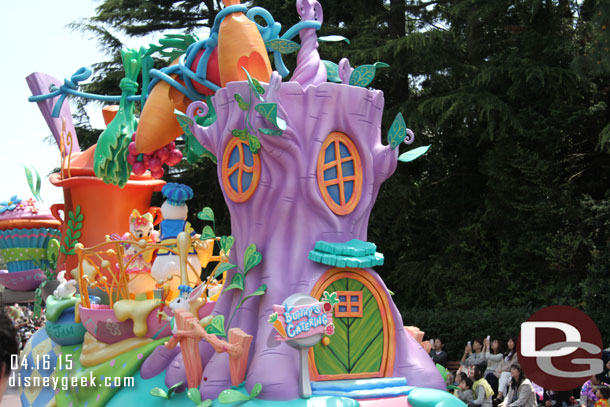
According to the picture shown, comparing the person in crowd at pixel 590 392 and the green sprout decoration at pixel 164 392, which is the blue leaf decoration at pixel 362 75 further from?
the person in crowd at pixel 590 392

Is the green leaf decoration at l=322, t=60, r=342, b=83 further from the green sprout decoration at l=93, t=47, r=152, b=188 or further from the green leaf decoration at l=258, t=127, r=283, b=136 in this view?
the green sprout decoration at l=93, t=47, r=152, b=188

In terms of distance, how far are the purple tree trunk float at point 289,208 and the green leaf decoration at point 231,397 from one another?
213 mm

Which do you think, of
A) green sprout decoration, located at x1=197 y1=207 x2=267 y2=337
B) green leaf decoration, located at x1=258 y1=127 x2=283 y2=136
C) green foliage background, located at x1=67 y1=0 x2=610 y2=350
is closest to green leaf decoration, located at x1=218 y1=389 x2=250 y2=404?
green sprout decoration, located at x1=197 y1=207 x2=267 y2=337

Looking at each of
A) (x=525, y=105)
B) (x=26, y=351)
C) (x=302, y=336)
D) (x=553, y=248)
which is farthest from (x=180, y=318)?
(x=525, y=105)

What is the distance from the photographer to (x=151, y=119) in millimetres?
8961

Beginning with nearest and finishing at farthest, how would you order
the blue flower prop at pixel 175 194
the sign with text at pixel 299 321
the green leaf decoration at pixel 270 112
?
1. the sign with text at pixel 299 321
2. the green leaf decoration at pixel 270 112
3. the blue flower prop at pixel 175 194

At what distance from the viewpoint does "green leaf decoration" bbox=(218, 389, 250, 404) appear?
6.57m

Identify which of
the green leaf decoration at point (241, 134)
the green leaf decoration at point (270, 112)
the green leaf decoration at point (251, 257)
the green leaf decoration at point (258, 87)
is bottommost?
the green leaf decoration at point (251, 257)

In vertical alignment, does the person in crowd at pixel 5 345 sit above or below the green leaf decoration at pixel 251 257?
above

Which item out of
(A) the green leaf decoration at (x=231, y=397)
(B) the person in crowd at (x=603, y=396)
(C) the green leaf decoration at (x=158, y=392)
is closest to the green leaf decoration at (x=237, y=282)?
→ (A) the green leaf decoration at (x=231, y=397)

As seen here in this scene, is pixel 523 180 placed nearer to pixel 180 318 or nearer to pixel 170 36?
pixel 170 36

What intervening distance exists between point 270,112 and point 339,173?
96cm

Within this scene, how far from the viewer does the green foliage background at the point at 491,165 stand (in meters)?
13.9

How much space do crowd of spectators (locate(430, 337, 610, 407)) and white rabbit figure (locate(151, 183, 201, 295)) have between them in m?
3.30
